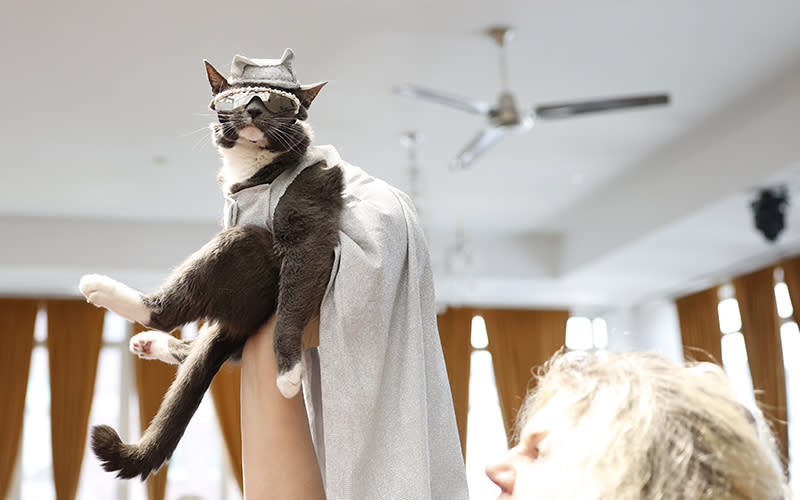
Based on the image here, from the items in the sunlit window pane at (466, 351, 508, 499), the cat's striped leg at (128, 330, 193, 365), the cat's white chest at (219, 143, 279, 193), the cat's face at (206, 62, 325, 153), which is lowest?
the sunlit window pane at (466, 351, 508, 499)

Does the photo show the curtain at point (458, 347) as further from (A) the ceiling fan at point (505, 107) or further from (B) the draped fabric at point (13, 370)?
(A) the ceiling fan at point (505, 107)

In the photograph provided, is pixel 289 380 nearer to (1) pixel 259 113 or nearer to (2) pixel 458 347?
(1) pixel 259 113

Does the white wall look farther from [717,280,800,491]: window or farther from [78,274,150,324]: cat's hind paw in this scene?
[78,274,150,324]: cat's hind paw

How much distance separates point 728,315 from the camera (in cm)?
839

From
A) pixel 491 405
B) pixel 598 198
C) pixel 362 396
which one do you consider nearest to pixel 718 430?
pixel 362 396

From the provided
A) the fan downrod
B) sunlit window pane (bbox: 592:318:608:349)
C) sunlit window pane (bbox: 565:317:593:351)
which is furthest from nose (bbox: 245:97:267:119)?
sunlit window pane (bbox: 592:318:608:349)

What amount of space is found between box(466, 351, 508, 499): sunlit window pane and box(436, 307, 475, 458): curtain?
6.2 inches

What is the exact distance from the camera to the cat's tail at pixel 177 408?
1.00 metres

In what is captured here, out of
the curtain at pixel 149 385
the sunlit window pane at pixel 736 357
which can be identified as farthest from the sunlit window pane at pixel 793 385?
the curtain at pixel 149 385

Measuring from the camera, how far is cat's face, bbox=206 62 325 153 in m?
1.01

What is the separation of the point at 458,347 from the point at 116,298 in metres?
8.34

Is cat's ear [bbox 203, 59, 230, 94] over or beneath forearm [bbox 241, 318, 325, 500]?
over

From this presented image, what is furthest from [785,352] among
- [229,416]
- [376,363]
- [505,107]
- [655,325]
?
[376,363]

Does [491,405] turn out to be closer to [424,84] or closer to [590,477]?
[424,84]
